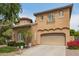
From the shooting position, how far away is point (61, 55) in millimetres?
10234

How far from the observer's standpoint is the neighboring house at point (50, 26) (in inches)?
410

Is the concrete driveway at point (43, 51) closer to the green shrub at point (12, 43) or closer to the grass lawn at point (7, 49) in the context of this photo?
the grass lawn at point (7, 49)

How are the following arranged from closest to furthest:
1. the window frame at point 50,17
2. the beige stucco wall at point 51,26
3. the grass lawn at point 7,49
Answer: the grass lawn at point 7,49
the beige stucco wall at point 51,26
the window frame at point 50,17

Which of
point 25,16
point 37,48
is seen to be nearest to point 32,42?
point 37,48

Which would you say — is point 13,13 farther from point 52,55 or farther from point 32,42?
point 52,55

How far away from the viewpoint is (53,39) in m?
10.8

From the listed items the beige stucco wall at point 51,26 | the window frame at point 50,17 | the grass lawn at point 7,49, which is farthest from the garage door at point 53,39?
the grass lawn at point 7,49

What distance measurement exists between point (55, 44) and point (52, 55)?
0.56 metres

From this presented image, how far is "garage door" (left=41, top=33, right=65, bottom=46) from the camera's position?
419 inches

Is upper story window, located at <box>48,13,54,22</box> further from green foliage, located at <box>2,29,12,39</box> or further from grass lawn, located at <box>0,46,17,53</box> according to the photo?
grass lawn, located at <box>0,46,17,53</box>

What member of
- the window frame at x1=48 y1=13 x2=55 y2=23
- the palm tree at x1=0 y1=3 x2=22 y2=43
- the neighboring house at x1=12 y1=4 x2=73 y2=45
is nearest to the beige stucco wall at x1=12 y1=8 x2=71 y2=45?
the neighboring house at x1=12 y1=4 x2=73 y2=45

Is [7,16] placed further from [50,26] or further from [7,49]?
[50,26]

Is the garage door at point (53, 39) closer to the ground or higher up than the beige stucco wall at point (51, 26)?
closer to the ground

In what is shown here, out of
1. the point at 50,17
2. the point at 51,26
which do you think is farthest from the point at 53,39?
the point at 50,17
